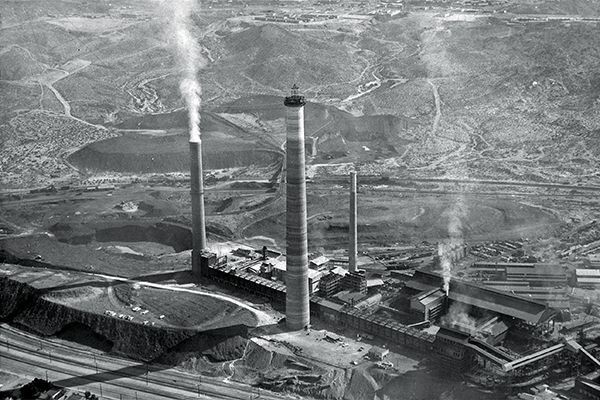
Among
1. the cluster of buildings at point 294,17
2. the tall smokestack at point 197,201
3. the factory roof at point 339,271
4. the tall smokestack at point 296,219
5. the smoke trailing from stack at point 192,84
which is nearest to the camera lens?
the tall smokestack at point 296,219

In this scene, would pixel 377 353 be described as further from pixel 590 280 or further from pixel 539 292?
pixel 590 280

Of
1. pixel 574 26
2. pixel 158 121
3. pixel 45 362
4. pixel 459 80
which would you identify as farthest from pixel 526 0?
pixel 45 362

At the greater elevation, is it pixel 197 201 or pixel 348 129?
pixel 348 129

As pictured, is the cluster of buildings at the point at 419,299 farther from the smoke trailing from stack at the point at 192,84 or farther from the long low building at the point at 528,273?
the smoke trailing from stack at the point at 192,84

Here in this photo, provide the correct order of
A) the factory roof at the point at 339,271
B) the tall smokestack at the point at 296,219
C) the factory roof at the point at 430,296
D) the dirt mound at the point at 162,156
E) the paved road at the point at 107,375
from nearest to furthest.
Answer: the paved road at the point at 107,375
the tall smokestack at the point at 296,219
the factory roof at the point at 430,296
the factory roof at the point at 339,271
the dirt mound at the point at 162,156

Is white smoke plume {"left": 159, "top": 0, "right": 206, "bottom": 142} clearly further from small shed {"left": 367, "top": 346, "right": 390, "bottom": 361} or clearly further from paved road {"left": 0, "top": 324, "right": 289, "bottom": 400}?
small shed {"left": 367, "top": 346, "right": 390, "bottom": 361}

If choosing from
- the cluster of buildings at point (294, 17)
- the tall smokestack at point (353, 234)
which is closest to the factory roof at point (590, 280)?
the tall smokestack at point (353, 234)

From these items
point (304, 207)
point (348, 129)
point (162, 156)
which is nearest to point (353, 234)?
point (304, 207)
